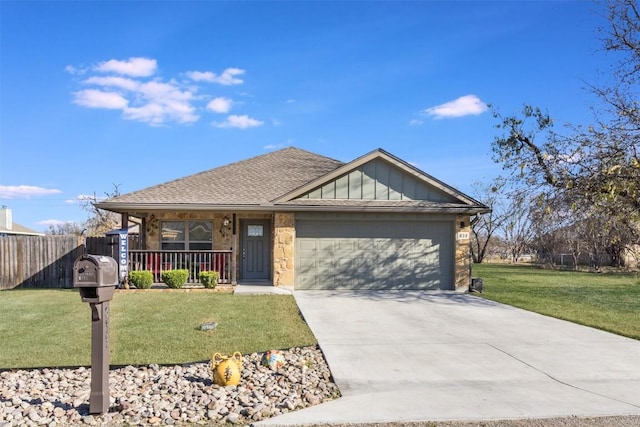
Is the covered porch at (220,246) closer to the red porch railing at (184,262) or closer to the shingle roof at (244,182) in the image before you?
the red porch railing at (184,262)

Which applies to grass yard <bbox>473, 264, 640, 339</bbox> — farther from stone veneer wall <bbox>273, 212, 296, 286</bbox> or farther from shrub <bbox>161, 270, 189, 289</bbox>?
shrub <bbox>161, 270, 189, 289</bbox>

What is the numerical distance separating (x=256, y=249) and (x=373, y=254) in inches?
157

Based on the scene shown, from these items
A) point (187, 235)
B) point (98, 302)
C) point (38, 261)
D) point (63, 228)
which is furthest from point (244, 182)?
point (63, 228)

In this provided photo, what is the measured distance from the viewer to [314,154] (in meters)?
20.6

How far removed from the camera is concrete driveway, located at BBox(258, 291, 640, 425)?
496 cm

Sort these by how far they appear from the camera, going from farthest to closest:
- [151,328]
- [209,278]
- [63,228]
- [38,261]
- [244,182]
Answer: [63,228] → [244,182] → [38,261] → [209,278] → [151,328]

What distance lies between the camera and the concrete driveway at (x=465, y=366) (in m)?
4.96

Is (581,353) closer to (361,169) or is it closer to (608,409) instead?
(608,409)

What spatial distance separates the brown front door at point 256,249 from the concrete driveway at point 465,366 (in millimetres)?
5329

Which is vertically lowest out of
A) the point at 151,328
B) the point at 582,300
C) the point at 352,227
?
the point at 582,300

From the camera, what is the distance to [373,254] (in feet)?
48.1

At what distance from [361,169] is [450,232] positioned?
339 centimetres

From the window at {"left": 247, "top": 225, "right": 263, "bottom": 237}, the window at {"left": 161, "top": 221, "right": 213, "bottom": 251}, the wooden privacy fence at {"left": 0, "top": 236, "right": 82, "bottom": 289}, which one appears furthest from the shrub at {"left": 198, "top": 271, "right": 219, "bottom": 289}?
the wooden privacy fence at {"left": 0, "top": 236, "right": 82, "bottom": 289}

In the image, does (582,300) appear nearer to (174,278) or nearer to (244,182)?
(244,182)
